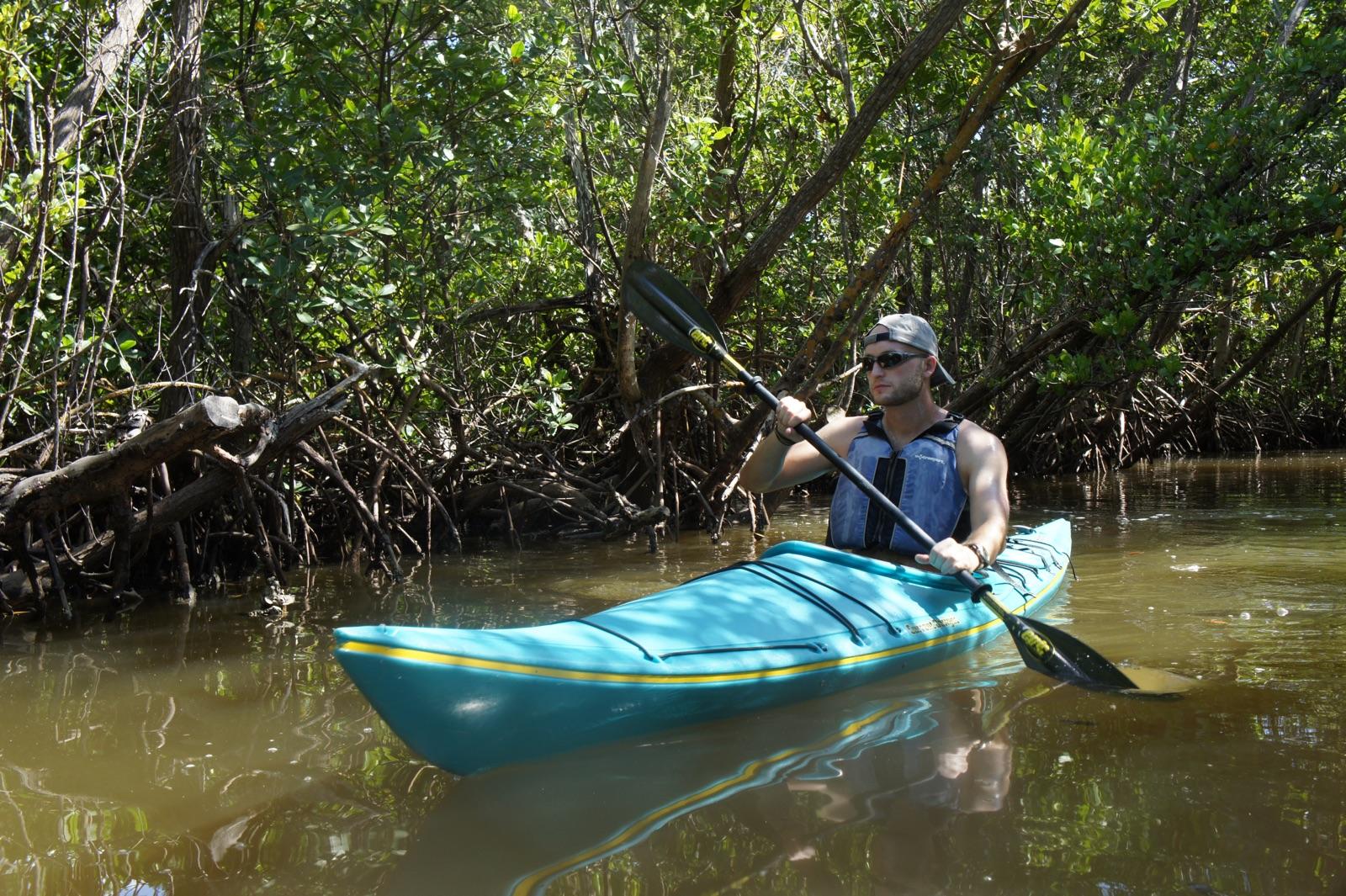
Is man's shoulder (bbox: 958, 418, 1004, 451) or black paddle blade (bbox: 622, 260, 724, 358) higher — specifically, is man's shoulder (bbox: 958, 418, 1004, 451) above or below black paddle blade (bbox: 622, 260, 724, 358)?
below

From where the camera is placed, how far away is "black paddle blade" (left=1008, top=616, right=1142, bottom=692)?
116 inches

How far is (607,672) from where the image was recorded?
8.06 ft

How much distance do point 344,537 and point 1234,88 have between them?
19.5 ft

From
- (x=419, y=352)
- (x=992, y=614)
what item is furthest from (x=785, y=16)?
(x=992, y=614)

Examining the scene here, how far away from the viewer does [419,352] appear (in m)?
5.79

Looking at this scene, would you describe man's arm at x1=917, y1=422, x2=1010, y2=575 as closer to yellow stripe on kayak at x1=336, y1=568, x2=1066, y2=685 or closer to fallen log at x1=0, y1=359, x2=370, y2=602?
yellow stripe on kayak at x1=336, y1=568, x2=1066, y2=685

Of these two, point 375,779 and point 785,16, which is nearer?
point 375,779

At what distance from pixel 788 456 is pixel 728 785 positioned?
1852mm

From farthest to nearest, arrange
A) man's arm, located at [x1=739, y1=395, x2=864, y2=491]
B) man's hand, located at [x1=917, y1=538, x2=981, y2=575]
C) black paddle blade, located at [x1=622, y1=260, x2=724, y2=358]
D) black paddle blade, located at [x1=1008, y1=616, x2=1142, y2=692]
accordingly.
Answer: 1. black paddle blade, located at [x1=622, y1=260, x2=724, y2=358]
2. man's arm, located at [x1=739, y1=395, x2=864, y2=491]
3. man's hand, located at [x1=917, y1=538, x2=981, y2=575]
4. black paddle blade, located at [x1=1008, y1=616, x2=1142, y2=692]

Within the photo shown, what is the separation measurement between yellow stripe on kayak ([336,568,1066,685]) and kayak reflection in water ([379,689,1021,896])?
122mm

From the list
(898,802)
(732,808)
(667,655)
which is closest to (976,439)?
(667,655)

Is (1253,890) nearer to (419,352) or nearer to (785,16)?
(419,352)

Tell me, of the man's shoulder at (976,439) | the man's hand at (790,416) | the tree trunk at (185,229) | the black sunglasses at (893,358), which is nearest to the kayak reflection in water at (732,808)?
the man's shoulder at (976,439)

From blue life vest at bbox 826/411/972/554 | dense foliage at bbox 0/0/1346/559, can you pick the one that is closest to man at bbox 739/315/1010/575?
blue life vest at bbox 826/411/972/554
